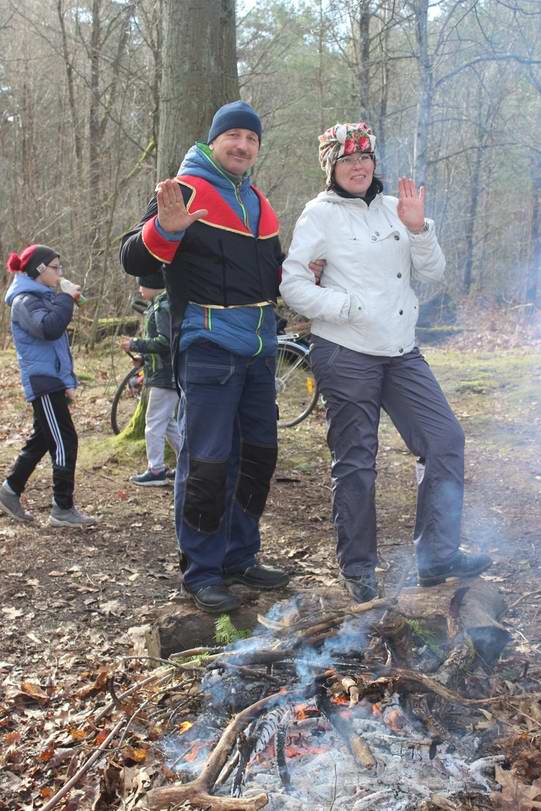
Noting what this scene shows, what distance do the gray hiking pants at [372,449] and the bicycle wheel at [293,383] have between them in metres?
4.79

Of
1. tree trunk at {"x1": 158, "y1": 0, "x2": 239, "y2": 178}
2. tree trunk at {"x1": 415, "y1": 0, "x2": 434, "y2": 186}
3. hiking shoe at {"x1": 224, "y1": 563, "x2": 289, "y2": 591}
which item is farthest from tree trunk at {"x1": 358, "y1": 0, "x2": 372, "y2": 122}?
hiking shoe at {"x1": 224, "y1": 563, "x2": 289, "y2": 591}

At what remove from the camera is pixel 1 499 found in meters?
5.70

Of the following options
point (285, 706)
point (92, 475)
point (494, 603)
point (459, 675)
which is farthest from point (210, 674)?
point (92, 475)

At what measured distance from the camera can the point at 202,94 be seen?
5.83 metres

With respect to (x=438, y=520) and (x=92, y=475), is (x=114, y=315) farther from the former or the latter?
(x=438, y=520)

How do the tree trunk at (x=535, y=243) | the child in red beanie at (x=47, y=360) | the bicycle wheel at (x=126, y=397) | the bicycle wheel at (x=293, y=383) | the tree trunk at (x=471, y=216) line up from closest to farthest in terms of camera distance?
the child in red beanie at (x=47, y=360)
the bicycle wheel at (x=126, y=397)
the bicycle wheel at (x=293, y=383)
the tree trunk at (x=535, y=243)
the tree trunk at (x=471, y=216)

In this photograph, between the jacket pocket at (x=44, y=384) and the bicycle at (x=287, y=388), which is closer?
the jacket pocket at (x=44, y=384)

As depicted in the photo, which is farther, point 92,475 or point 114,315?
point 114,315

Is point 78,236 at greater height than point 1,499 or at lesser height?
greater

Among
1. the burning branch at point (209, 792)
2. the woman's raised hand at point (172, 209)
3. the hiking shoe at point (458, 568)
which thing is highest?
the woman's raised hand at point (172, 209)

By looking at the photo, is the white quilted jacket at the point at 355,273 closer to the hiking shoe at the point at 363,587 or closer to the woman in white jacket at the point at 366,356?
the woman in white jacket at the point at 366,356

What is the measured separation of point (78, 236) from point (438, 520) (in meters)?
11.1

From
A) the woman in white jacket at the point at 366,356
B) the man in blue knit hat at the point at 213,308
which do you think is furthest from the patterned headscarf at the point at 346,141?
the man in blue knit hat at the point at 213,308

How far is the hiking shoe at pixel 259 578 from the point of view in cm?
399
